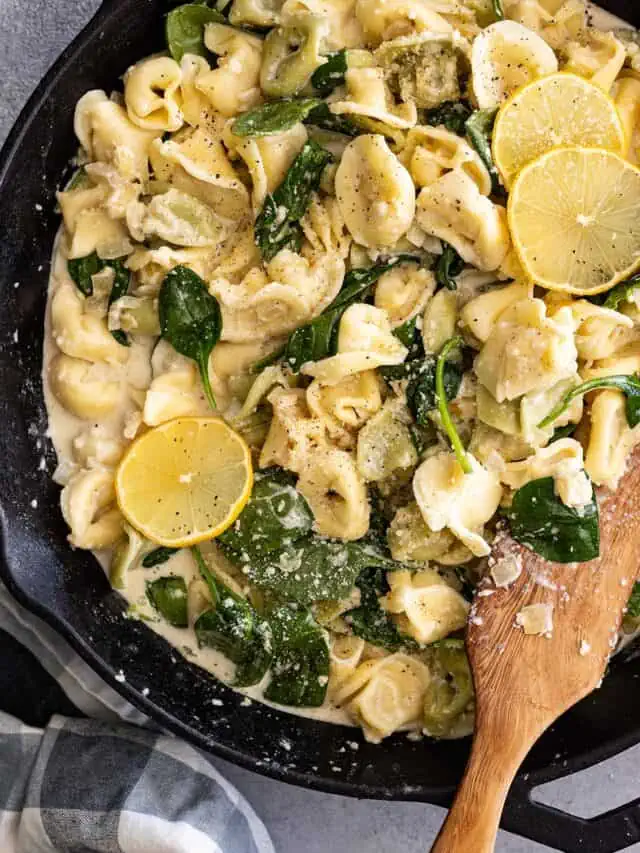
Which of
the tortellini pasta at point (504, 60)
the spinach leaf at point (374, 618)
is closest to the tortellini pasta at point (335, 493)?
the spinach leaf at point (374, 618)

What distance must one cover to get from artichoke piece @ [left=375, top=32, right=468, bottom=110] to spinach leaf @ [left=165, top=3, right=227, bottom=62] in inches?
20.8

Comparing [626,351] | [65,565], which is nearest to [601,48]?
[626,351]

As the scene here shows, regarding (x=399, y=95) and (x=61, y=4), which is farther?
(x=61, y=4)

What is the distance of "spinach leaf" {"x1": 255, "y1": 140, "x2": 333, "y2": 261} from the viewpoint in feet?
9.53

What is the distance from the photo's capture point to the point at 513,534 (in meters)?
2.87

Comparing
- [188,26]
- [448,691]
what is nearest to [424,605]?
[448,691]

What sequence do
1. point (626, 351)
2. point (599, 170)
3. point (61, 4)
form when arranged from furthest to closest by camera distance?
point (61, 4) < point (626, 351) < point (599, 170)

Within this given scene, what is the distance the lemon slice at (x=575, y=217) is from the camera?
9.05 ft

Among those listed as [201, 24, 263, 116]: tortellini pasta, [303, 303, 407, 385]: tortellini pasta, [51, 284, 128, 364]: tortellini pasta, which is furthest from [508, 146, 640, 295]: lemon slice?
[51, 284, 128, 364]: tortellini pasta

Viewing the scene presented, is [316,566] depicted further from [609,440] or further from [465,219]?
[465,219]

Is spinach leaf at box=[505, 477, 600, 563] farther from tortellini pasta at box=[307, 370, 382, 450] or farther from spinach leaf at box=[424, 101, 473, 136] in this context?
spinach leaf at box=[424, 101, 473, 136]

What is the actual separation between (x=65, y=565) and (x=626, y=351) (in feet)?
5.81

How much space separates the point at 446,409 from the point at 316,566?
0.60 metres

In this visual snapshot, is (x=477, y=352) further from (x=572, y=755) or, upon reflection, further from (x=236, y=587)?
(x=572, y=755)
